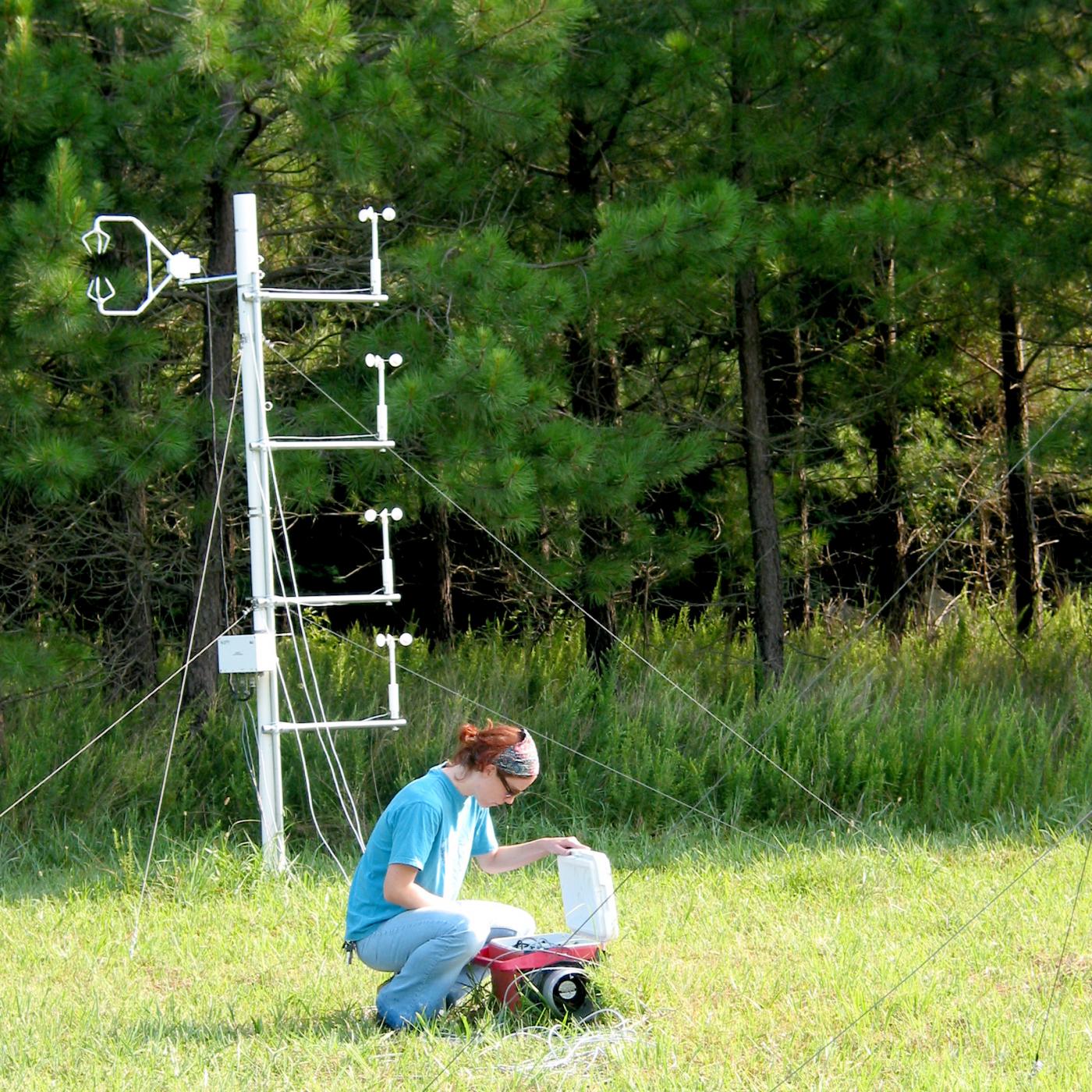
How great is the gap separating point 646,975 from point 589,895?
63 centimetres

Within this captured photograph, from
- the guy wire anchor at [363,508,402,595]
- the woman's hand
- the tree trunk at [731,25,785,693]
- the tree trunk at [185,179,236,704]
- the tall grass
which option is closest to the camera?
the woman's hand

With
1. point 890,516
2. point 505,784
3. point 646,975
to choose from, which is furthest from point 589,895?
point 890,516

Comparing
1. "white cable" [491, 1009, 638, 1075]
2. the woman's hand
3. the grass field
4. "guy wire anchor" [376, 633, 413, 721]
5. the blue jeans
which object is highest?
"guy wire anchor" [376, 633, 413, 721]

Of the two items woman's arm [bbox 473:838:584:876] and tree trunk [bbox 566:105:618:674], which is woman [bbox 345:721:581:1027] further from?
tree trunk [bbox 566:105:618:674]

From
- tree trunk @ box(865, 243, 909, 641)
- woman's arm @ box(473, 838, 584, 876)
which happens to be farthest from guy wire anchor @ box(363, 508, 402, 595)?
tree trunk @ box(865, 243, 909, 641)

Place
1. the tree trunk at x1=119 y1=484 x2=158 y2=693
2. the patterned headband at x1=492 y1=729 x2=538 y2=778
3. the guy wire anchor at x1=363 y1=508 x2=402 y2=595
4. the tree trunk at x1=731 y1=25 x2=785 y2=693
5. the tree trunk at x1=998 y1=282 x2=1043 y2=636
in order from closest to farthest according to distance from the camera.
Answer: the patterned headband at x1=492 y1=729 x2=538 y2=778
the guy wire anchor at x1=363 y1=508 x2=402 y2=595
the tree trunk at x1=119 y1=484 x2=158 y2=693
the tree trunk at x1=731 y1=25 x2=785 y2=693
the tree trunk at x1=998 y1=282 x2=1043 y2=636

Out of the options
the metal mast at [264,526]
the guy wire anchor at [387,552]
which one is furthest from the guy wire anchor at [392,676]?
the guy wire anchor at [387,552]

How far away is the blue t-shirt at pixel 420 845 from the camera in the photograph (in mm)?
4148

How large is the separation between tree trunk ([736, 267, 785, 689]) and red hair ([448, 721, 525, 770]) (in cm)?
578

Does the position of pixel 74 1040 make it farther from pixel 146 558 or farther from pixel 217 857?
pixel 146 558

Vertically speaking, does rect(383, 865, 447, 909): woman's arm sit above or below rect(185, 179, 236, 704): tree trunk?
below

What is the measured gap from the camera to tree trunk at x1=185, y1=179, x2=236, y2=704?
325 inches

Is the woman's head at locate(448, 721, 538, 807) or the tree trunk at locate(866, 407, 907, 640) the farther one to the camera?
the tree trunk at locate(866, 407, 907, 640)

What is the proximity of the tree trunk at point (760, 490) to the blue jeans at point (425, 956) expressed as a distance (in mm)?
5742
